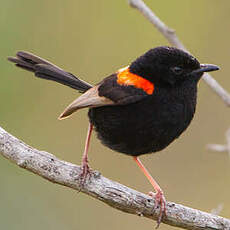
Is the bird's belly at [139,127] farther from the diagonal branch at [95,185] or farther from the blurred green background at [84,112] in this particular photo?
the blurred green background at [84,112]

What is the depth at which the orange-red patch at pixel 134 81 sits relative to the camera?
17.6 ft

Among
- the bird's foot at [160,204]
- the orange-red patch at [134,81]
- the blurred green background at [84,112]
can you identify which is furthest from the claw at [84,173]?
the blurred green background at [84,112]

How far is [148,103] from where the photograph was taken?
5297mm

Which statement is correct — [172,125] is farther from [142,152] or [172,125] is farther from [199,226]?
[199,226]

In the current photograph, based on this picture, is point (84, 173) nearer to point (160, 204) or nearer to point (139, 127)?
point (139, 127)

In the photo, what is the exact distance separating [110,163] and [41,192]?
130cm

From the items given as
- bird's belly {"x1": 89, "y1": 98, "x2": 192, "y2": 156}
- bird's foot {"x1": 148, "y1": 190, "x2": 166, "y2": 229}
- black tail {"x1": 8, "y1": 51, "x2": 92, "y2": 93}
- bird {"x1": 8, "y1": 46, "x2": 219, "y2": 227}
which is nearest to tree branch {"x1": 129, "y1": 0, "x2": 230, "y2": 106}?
bird {"x1": 8, "y1": 46, "x2": 219, "y2": 227}

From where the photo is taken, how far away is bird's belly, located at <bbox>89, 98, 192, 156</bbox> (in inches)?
207

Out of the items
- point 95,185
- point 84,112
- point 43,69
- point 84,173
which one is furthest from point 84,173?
point 84,112

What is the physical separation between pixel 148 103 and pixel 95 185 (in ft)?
3.00

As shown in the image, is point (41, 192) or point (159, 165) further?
point (159, 165)

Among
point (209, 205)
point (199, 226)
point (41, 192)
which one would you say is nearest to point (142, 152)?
point (199, 226)

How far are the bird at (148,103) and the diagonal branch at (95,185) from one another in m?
0.16

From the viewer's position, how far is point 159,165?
8461mm
